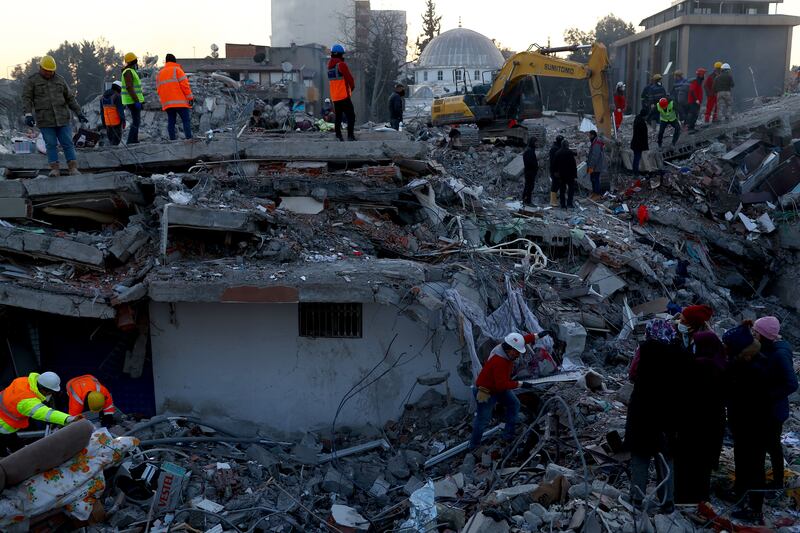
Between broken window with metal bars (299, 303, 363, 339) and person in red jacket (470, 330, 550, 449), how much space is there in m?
2.81

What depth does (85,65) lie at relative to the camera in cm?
4956

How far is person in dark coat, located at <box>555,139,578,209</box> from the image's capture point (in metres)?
15.2

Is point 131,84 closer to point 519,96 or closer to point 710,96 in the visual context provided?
point 519,96

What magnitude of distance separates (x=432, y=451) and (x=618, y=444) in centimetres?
291

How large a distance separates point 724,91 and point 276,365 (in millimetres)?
14223

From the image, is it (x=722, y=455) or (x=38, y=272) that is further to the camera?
(x=38, y=272)

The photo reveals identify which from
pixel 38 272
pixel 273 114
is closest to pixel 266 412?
pixel 38 272

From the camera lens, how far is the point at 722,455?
6.97 m

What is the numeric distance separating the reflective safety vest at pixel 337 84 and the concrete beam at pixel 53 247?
4.04 meters

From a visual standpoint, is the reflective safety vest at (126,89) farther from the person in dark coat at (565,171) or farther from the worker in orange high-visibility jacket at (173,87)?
the person in dark coat at (565,171)

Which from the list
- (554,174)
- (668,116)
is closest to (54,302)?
(554,174)

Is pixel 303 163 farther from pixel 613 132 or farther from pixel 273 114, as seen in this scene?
pixel 613 132

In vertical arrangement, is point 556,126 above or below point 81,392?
above

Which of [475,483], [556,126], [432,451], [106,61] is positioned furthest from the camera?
[106,61]
